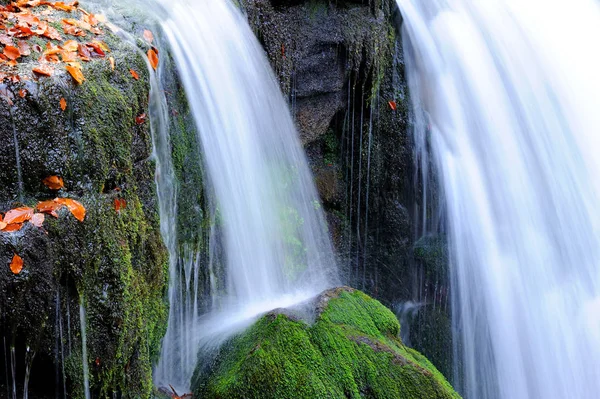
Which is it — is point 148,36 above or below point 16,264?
above

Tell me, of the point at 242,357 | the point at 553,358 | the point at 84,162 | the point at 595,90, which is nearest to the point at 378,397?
the point at 242,357

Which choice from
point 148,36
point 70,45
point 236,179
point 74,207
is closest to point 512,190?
point 236,179

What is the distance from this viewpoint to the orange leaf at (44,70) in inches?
127

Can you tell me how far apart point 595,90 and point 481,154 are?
2.66 meters

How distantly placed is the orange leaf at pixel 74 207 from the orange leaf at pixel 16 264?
0.37 m

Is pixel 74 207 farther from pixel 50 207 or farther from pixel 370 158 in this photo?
pixel 370 158

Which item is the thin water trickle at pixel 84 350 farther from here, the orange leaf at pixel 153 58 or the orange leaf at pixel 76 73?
the orange leaf at pixel 153 58

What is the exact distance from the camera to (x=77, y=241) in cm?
316

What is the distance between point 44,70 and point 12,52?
9.3 inches

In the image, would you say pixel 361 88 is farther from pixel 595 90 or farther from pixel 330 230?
pixel 595 90

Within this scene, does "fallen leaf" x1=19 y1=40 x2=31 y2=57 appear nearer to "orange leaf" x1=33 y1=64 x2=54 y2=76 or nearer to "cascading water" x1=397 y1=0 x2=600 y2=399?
"orange leaf" x1=33 y1=64 x2=54 y2=76

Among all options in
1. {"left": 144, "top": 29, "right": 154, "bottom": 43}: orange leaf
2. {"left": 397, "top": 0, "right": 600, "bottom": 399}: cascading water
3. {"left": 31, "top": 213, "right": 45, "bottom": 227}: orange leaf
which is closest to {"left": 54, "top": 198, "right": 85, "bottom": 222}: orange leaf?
{"left": 31, "top": 213, "right": 45, "bottom": 227}: orange leaf

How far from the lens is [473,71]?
7.55 metres

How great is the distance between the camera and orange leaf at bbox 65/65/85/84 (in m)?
3.35
